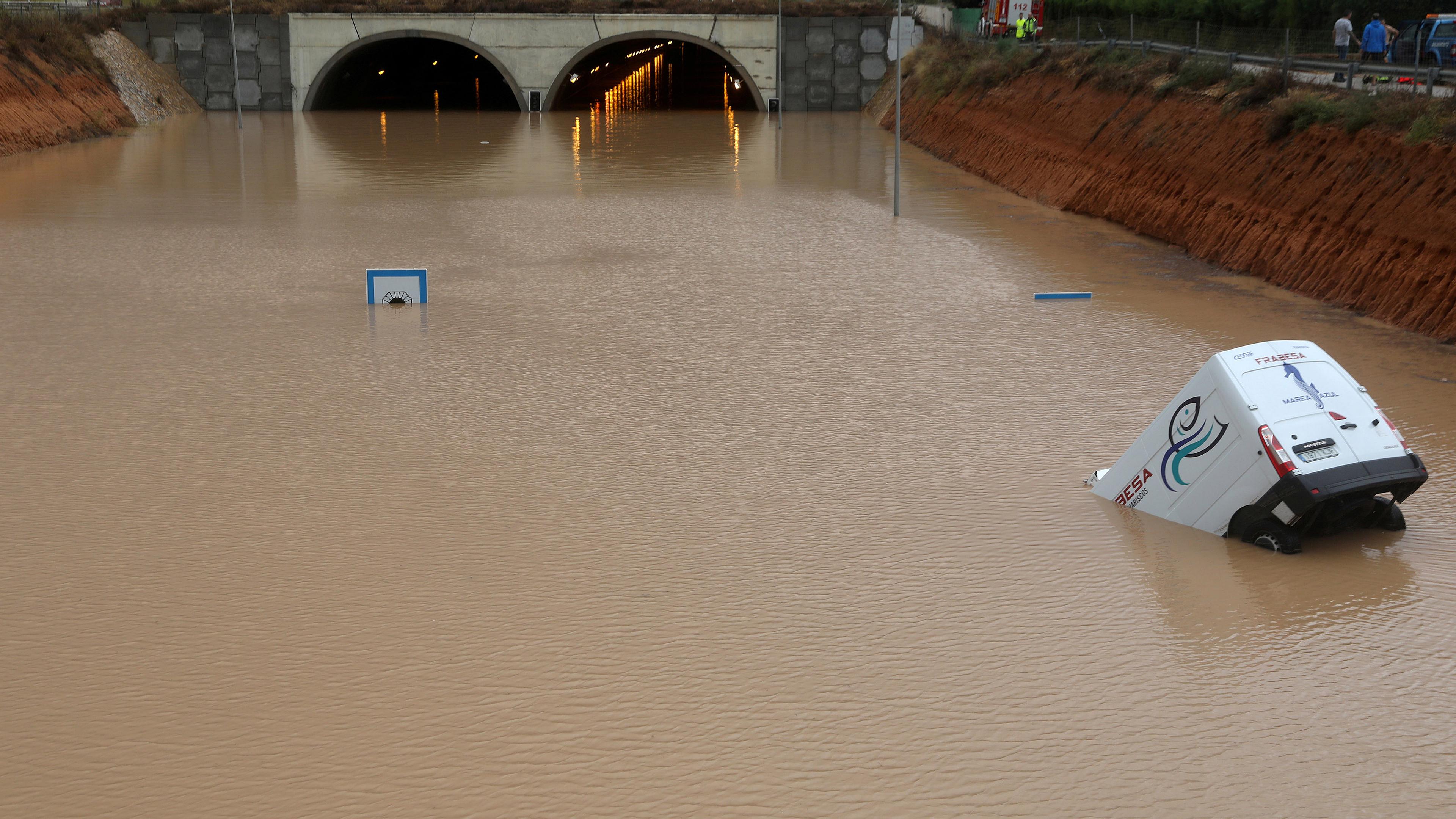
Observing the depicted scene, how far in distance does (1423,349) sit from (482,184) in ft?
66.9

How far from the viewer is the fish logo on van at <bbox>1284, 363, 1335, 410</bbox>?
8.48 meters

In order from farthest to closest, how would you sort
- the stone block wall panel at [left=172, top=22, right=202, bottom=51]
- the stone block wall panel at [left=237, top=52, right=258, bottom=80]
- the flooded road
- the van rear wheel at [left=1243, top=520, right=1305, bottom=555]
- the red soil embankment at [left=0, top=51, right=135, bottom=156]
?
the stone block wall panel at [left=237, top=52, right=258, bottom=80], the stone block wall panel at [left=172, top=22, right=202, bottom=51], the red soil embankment at [left=0, top=51, right=135, bottom=156], the van rear wheel at [left=1243, top=520, right=1305, bottom=555], the flooded road

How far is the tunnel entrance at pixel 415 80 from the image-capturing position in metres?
53.2

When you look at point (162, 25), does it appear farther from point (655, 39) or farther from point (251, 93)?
point (655, 39)

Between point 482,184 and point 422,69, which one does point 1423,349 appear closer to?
point 482,184

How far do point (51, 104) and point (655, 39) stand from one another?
2236 centimetres

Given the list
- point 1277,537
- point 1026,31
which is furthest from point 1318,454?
point 1026,31

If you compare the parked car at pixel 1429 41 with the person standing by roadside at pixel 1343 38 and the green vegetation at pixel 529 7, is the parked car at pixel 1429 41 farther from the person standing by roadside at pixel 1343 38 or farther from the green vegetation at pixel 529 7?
the green vegetation at pixel 529 7

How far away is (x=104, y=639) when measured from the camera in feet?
25.2

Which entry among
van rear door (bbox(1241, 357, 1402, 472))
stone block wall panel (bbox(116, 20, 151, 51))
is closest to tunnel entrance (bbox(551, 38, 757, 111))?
stone block wall panel (bbox(116, 20, 151, 51))

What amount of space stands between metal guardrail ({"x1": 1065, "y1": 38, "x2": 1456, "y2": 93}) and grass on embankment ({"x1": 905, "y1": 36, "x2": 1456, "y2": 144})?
257mm

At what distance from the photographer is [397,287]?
16344mm

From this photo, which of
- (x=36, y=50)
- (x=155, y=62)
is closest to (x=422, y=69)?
(x=155, y=62)

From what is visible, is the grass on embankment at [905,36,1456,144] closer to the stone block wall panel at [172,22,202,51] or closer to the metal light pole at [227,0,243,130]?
the metal light pole at [227,0,243,130]
